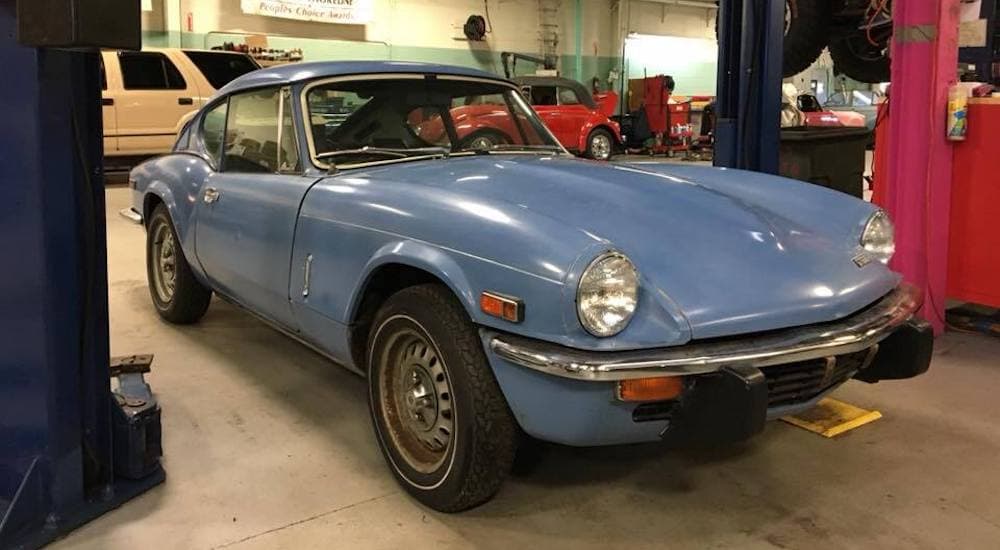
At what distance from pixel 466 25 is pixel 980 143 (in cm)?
1514

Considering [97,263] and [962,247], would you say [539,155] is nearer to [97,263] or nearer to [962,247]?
[97,263]

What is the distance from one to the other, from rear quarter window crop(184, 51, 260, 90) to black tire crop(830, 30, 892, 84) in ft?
25.3

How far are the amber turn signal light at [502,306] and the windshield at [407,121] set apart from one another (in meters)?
1.20

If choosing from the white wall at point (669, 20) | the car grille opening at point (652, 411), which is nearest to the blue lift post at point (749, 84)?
the car grille opening at point (652, 411)

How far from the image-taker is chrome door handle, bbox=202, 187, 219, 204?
12.3 feet

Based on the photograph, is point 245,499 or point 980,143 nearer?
point 245,499

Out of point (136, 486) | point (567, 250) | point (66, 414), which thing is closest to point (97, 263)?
point (66, 414)

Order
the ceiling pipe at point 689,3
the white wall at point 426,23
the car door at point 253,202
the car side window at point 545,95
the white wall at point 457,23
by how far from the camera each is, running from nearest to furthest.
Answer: the car door at point 253,202 < the car side window at point 545,95 < the white wall at point 426,23 < the white wall at point 457,23 < the ceiling pipe at point 689,3

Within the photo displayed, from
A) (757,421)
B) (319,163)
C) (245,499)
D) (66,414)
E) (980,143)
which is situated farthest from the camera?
(980,143)

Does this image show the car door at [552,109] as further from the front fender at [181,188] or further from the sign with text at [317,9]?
the front fender at [181,188]

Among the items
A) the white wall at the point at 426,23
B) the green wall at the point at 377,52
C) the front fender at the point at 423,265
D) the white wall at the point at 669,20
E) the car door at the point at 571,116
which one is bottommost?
the front fender at the point at 423,265

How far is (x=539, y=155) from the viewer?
11.8ft

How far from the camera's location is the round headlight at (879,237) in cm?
281

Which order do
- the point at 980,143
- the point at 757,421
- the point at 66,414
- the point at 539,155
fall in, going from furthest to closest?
the point at 980,143 → the point at 539,155 → the point at 66,414 → the point at 757,421
